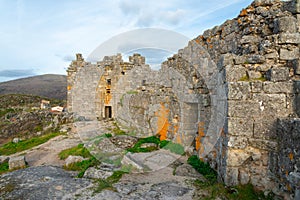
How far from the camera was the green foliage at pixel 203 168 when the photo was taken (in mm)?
4748

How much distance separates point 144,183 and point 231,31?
402cm

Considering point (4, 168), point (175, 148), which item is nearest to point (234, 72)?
point (175, 148)

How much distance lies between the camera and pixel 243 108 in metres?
3.82

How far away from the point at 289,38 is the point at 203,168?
3299mm

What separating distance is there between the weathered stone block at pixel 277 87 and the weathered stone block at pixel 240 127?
0.59 meters

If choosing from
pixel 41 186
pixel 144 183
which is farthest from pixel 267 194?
pixel 41 186

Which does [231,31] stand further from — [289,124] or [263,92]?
[289,124]

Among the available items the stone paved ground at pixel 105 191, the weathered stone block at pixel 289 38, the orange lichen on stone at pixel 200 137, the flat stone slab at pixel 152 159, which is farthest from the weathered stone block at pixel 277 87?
the flat stone slab at pixel 152 159

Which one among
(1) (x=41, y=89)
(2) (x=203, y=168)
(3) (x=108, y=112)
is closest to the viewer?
(2) (x=203, y=168)

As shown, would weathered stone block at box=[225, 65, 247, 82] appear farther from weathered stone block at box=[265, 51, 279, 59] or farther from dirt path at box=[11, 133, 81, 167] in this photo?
dirt path at box=[11, 133, 81, 167]

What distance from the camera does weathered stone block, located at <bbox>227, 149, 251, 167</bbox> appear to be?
381 cm

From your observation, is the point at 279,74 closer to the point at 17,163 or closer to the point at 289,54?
the point at 289,54

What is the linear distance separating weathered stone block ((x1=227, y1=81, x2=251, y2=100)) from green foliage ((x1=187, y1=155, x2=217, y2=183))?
1.84 metres

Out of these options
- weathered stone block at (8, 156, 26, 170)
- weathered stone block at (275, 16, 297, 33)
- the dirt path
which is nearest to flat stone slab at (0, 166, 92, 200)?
weathered stone block at (8, 156, 26, 170)
